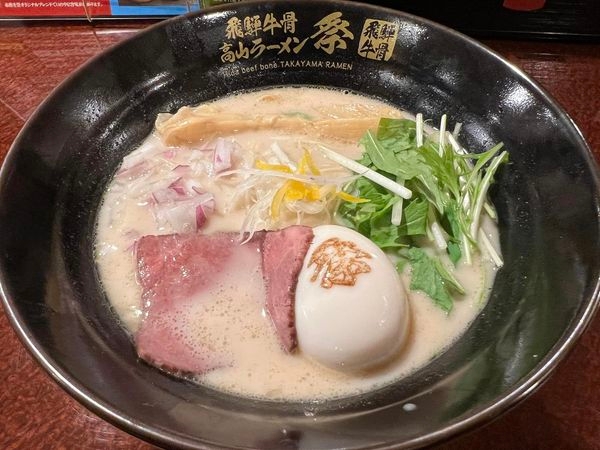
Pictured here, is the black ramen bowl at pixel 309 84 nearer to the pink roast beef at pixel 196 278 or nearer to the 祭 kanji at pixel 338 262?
the pink roast beef at pixel 196 278

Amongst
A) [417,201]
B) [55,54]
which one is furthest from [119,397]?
[55,54]

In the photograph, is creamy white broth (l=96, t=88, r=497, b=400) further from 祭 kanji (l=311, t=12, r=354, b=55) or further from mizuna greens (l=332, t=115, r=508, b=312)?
祭 kanji (l=311, t=12, r=354, b=55)

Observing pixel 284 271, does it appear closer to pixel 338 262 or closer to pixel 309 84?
pixel 338 262

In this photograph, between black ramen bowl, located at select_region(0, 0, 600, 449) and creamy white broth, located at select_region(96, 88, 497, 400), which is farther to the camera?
creamy white broth, located at select_region(96, 88, 497, 400)

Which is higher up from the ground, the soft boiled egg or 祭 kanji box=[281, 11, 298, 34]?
祭 kanji box=[281, 11, 298, 34]

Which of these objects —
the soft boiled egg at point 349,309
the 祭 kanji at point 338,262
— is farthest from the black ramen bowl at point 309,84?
the 祭 kanji at point 338,262

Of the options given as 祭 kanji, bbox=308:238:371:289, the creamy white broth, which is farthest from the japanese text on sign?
祭 kanji, bbox=308:238:371:289

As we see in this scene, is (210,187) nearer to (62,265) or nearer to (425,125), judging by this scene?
(62,265)

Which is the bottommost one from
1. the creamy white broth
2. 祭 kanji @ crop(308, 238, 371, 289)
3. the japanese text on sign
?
the creamy white broth
